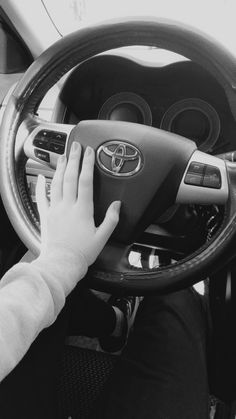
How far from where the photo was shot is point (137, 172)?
64cm

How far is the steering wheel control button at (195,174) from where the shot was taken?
62 cm

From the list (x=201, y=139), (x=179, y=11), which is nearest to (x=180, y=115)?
(x=201, y=139)

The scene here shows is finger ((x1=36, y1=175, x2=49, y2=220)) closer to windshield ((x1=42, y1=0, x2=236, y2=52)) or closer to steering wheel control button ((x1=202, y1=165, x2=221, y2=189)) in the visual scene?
steering wheel control button ((x1=202, y1=165, x2=221, y2=189))

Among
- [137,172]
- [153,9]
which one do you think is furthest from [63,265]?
[153,9]

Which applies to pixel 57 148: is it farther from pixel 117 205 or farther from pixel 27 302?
pixel 27 302

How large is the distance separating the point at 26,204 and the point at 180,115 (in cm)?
38

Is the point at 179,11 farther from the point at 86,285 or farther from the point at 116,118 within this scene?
the point at 86,285

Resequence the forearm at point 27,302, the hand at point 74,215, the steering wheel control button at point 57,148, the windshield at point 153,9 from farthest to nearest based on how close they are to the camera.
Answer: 1. the windshield at point 153,9
2. the steering wheel control button at point 57,148
3. the hand at point 74,215
4. the forearm at point 27,302

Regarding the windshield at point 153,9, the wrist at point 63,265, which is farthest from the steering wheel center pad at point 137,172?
the windshield at point 153,9

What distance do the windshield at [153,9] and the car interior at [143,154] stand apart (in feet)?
0.65

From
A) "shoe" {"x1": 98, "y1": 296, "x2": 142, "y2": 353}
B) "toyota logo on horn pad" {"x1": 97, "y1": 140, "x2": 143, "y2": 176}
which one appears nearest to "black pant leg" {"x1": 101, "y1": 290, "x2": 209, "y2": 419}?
"shoe" {"x1": 98, "y1": 296, "x2": 142, "y2": 353}

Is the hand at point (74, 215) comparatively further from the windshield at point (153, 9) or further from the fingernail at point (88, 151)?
the windshield at point (153, 9)

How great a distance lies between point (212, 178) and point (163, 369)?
310 mm

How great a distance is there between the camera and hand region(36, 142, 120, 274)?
583mm
